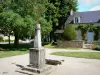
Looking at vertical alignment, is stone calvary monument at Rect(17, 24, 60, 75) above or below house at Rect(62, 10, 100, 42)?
below

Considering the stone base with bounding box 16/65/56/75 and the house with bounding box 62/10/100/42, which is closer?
the stone base with bounding box 16/65/56/75

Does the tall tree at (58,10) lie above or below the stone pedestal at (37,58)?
above

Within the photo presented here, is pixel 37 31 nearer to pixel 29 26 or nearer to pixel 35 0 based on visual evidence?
pixel 29 26

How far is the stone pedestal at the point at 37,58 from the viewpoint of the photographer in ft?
31.6

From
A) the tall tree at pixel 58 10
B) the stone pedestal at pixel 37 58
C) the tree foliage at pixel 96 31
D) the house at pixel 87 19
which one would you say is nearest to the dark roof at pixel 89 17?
the house at pixel 87 19

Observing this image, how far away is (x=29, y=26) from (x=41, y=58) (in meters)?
12.1

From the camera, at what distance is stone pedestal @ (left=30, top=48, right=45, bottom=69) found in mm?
9641

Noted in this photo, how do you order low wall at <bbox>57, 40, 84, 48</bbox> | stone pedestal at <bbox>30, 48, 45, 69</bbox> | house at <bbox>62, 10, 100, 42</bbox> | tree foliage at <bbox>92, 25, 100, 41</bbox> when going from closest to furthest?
stone pedestal at <bbox>30, 48, 45, 69</bbox> < low wall at <bbox>57, 40, 84, 48</bbox> < tree foliage at <bbox>92, 25, 100, 41</bbox> < house at <bbox>62, 10, 100, 42</bbox>

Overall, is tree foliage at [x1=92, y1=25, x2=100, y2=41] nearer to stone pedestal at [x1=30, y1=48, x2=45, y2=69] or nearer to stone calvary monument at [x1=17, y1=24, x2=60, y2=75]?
stone calvary monument at [x1=17, y1=24, x2=60, y2=75]

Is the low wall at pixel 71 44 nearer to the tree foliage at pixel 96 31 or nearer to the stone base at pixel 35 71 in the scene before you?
the tree foliage at pixel 96 31

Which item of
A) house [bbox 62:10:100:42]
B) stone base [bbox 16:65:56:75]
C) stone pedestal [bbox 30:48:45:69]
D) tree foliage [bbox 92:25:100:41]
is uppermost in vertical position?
house [bbox 62:10:100:42]

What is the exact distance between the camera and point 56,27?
135ft

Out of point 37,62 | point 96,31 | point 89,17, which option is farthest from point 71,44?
point 37,62

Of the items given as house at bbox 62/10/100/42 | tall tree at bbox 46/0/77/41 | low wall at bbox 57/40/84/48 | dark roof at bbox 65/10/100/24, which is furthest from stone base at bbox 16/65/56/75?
dark roof at bbox 65/10/100/24
